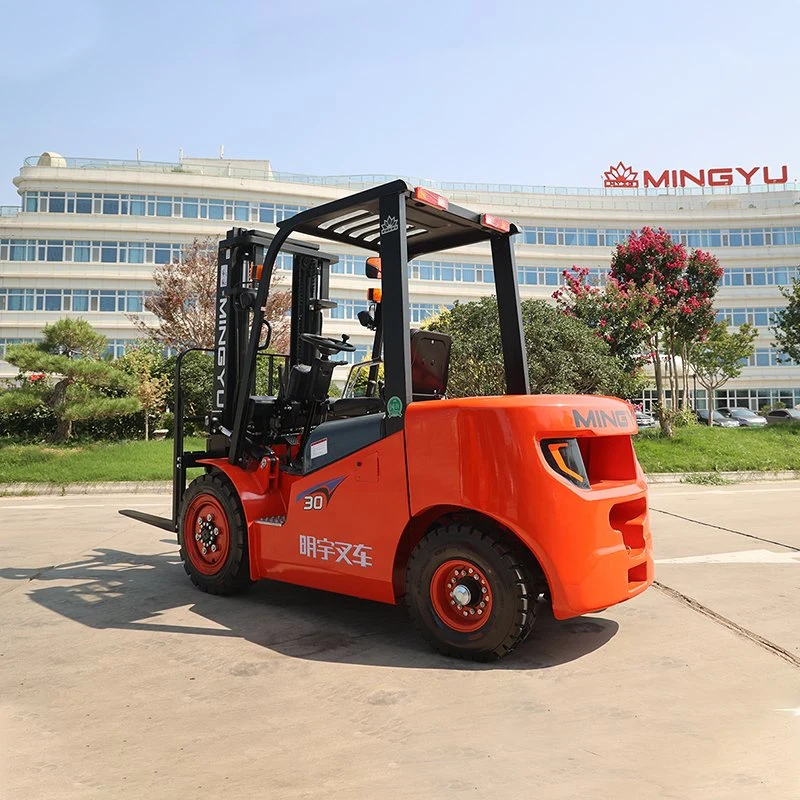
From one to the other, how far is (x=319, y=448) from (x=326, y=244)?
40842 mm

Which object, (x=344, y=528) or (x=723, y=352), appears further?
(x=723, y=352)

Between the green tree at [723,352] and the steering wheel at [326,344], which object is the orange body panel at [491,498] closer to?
the steering wheel at [326,344]

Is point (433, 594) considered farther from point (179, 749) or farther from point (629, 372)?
point (629, 372)

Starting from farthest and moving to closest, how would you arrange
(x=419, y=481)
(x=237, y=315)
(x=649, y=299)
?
(x=649, y=299), (x=237, y=315), (x=419, y=481)

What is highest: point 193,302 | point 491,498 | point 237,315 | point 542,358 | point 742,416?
point 193,302

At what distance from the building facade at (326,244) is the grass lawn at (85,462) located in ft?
79.6

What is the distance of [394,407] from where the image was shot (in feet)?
14.0

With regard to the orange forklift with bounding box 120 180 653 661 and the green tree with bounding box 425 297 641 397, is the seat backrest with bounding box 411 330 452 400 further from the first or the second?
the green tree with bounding box 425 297 641 397

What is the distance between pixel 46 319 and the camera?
45375 millimetres

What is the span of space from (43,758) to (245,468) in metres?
2.84

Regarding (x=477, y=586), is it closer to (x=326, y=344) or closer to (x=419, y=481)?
(x=419, y=481)

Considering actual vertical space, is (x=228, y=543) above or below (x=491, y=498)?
below

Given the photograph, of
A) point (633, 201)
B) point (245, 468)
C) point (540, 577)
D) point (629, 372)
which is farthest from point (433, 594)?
point (633, 201)

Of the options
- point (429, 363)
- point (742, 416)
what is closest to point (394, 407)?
point (429, 363)
